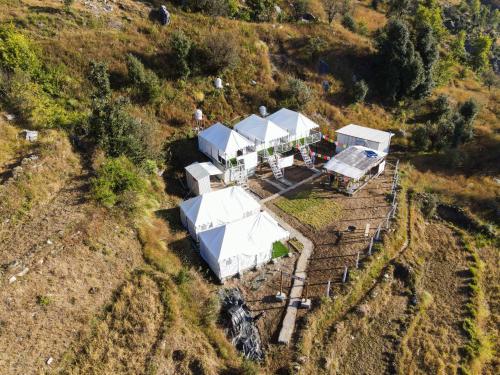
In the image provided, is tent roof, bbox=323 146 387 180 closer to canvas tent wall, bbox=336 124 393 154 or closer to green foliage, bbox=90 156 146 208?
canvas tent wall, bbox=336 124 393 154

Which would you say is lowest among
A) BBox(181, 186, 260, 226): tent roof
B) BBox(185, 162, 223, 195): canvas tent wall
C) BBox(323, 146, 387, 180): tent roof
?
BBox(185, 162, 223, 195): canvas tent wall

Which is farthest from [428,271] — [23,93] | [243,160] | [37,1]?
[37,1]

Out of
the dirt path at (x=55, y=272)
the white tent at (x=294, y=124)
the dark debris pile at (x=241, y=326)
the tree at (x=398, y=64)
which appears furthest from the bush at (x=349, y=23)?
the dark debris pile at (x=241, y=326)

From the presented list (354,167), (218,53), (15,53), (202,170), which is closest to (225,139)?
(202,170)

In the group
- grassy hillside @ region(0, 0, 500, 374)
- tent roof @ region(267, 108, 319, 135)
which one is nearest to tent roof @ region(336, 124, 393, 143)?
grassy hillside @ region(0, 0, 500, 374)

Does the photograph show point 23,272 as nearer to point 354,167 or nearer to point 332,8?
point 354,167

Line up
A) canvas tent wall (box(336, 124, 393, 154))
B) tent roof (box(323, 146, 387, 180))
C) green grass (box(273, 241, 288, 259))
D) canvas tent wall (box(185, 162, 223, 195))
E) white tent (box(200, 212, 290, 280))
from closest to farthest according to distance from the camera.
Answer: white tent (box(200, 212, 290, 280))
green grass (box(273, 241, 288, 259))
canvas tent wall (box(185, 162, 223, 195))
tent roof (box(323, 146, 387, 180))
canvas tent wall (box(336, 124, 393, 154))
